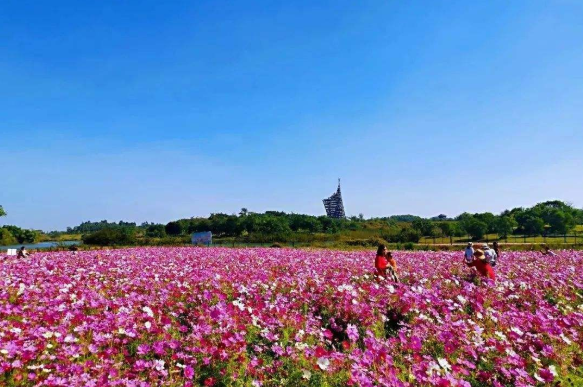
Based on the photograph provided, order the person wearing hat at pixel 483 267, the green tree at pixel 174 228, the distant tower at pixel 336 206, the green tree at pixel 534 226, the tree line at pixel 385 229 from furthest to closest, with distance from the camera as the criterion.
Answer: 1. the distant tower at pixel 336 206
2. the green tree at pixel 174 228
3. the green tree at pixel 534 226
4. the tree line at pixel 385 229
5. the person wearing hat at pixel 483 267

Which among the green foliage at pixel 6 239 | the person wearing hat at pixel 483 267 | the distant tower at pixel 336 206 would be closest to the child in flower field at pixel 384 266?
the person wearing hat at pixel 483 267

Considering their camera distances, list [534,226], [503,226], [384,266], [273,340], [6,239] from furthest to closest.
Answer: [534,226] → [503,226] → [6,239] → [384,266] → [273,340]

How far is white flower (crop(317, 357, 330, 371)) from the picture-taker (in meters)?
3.43

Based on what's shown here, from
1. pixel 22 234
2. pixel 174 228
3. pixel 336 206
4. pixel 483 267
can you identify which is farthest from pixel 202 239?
pixel 336 206

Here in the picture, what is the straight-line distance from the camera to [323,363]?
3477 millimetres

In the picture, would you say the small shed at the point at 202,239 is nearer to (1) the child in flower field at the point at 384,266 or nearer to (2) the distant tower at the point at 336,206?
(1) the child in flower field at the point at 384,266

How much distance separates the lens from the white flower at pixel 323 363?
11.2 ft

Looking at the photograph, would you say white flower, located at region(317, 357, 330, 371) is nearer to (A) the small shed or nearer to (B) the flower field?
(B) the flower field

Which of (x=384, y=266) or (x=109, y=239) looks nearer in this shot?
(x=384, y=266)

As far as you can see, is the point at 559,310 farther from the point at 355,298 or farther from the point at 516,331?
the point at 355,298

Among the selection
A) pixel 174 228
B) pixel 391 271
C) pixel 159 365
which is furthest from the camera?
pixel 174 228

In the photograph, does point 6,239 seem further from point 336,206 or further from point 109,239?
point 336,206

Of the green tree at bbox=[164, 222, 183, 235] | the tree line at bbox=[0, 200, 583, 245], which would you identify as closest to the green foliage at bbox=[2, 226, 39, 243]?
the tree line at bbox=[0, 200, 583, 245]

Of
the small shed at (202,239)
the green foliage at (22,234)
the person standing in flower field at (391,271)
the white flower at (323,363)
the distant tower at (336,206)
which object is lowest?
the white flower at (323,363)
